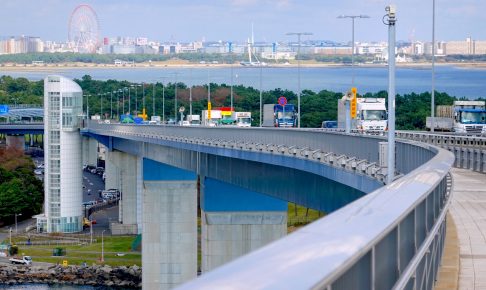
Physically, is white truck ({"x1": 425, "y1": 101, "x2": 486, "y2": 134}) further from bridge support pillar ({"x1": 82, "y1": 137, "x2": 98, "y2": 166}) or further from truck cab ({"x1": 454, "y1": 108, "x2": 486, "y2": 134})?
bridge support pillar ({"x1": 82, "y1": 137, "x2": 98, "y2": 166})

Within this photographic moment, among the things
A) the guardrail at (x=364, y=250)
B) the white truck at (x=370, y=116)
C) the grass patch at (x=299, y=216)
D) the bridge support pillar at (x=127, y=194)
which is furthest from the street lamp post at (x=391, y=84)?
the bridge support pillar at (x=127, y=194)

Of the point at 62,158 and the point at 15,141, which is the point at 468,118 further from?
the point at 15,141

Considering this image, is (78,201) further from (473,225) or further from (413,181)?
(413,181)

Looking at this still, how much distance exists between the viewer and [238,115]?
104312mm

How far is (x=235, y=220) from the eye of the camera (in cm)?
5297

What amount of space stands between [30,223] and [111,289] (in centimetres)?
2853

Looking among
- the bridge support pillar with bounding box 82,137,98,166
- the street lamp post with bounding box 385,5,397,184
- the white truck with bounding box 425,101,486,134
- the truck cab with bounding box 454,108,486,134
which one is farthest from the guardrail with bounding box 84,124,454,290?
the bridge support pillar with bounding box 82,137,98,166

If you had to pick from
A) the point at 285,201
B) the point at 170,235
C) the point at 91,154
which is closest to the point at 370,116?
the point at 170,235

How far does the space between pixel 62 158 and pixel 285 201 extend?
6112cm

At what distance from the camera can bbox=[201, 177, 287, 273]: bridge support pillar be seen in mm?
51906

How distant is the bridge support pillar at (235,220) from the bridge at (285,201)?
5cm

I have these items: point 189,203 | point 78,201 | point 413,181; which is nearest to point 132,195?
point 78,201

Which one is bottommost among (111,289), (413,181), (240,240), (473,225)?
(111,289)

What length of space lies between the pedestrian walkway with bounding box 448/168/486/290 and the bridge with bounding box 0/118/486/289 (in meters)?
0.48
